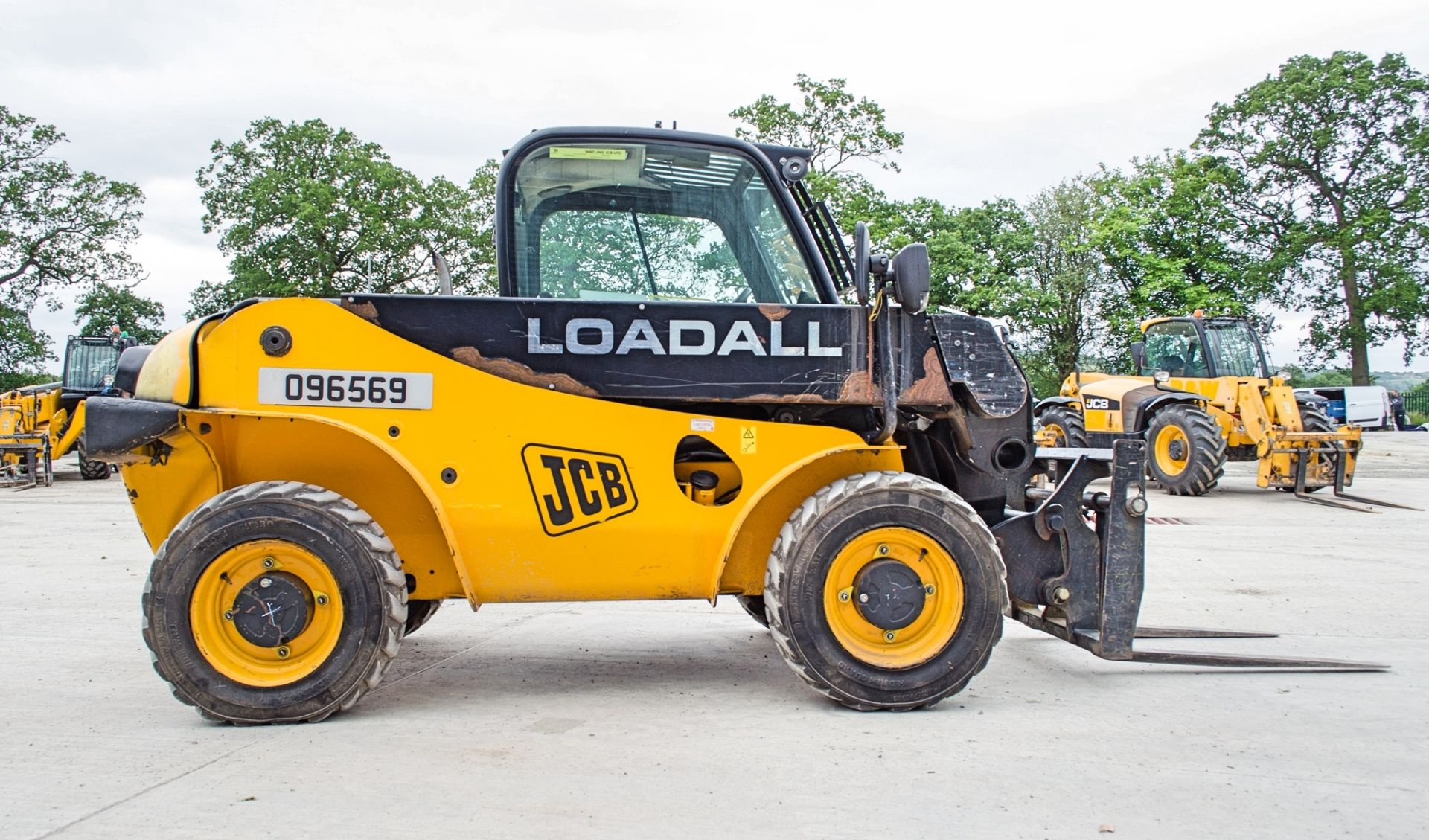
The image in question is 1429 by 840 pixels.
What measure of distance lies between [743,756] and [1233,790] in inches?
65.8

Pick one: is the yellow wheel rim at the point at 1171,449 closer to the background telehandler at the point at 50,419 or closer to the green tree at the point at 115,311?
the background telehandler at the point at 50,419

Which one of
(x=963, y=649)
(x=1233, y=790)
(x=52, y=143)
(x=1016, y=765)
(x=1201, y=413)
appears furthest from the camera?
(x=52, y=143)

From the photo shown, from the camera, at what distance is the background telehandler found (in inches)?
781

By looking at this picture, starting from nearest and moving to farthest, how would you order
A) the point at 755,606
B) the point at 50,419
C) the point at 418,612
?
1. the point at 418,612
2. the point at 755,606
3. the point at 50,419

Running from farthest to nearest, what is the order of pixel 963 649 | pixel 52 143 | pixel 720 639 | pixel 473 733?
1. pixel 52 143
2. pixel 720 639
3. pixel 963 649
4. pixel 473 733

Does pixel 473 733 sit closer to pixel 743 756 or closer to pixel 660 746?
pixel 660 746

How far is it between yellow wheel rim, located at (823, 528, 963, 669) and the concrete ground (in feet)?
0.86

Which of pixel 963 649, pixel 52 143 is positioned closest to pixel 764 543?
pixel 963 649

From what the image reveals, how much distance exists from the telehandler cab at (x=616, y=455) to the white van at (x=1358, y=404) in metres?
32.5

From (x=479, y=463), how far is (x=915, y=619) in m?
1.96

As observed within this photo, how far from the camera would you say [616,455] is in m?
4.68

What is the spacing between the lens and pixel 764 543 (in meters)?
5.08

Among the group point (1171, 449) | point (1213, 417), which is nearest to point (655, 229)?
point (1213, 417)

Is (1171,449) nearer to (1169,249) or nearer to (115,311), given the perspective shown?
(1169,249)
